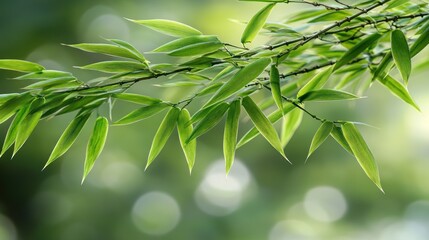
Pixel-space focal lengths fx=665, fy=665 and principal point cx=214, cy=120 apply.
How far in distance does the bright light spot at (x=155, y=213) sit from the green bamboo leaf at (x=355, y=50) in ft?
10.9

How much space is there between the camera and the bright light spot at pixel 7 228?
13.9ft

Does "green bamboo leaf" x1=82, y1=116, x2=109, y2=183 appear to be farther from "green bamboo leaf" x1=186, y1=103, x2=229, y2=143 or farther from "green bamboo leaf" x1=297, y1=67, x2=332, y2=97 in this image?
"green bamboo leaf" x1=297, y1=67, x2=332, y2=97

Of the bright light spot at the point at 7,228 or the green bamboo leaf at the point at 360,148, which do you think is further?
the bright light spot at the point at 7,228

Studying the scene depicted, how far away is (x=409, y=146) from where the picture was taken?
13.2ft

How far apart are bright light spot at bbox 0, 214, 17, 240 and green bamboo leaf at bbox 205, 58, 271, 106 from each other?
149 inches

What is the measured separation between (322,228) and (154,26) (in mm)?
3548

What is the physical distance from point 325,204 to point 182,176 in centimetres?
101

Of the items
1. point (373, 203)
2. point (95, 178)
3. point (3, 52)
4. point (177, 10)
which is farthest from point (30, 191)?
point (373, 203)

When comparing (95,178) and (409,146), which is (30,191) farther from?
(409,146)

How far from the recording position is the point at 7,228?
432cm

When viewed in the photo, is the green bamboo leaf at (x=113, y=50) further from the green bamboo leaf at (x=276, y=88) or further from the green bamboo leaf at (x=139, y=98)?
the green bamboo leaf at (x=276, y=88)

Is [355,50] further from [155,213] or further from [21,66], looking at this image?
[155,213]

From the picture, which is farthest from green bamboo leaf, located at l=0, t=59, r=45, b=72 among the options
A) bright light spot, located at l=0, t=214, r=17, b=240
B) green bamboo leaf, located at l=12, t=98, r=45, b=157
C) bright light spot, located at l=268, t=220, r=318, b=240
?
bright light spot, located at l=0, t=214, r=17, b=240

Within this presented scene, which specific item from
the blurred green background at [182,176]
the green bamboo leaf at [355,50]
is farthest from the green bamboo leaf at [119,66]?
the blurred green background at [182,176]
